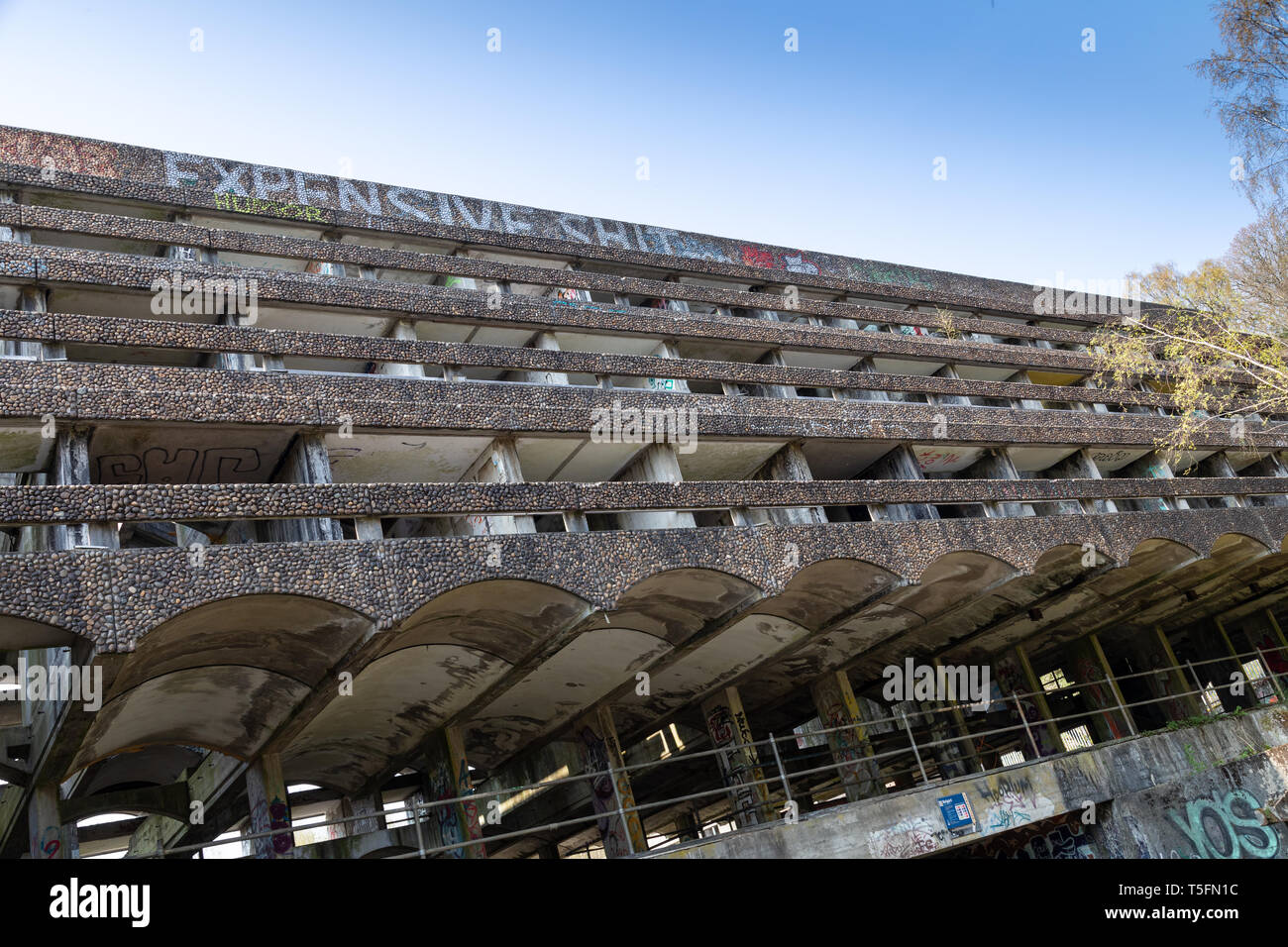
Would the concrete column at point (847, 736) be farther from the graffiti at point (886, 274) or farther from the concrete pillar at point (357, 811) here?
the graffiti at point (886, 274)

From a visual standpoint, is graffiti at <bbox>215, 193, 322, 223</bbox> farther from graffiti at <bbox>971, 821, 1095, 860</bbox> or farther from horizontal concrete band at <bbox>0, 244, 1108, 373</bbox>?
graffiti at <bbox>971, 821, 1095, 860</bbox>

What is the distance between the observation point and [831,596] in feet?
50.0

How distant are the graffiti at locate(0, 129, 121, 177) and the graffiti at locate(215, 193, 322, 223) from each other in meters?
1.89

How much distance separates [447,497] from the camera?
11.6 metres

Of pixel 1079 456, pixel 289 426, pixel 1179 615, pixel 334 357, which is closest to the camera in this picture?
pixel 289 426

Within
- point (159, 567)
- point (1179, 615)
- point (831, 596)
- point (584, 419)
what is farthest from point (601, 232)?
point (1179, 615)

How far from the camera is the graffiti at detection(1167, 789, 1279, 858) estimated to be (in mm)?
16484

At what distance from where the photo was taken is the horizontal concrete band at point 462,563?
8.63 meters

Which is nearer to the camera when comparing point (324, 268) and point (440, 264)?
point (324, 268)

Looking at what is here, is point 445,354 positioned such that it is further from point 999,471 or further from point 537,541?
point 999,471

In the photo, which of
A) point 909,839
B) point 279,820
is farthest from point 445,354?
point 909,839

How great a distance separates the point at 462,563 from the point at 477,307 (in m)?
7.08

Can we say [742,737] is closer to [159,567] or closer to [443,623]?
[443,623]
